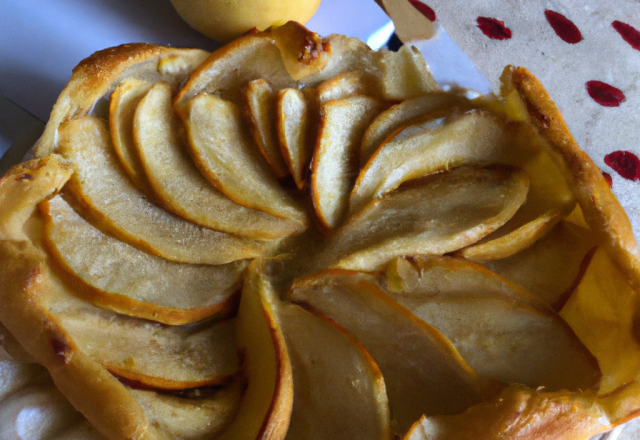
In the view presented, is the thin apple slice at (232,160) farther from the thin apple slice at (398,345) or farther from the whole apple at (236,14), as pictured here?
the whole apple at (236,14)

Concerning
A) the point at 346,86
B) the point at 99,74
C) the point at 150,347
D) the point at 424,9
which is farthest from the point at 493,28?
the point at 150,347

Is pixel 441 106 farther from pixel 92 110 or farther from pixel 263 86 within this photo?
pixel 92 110

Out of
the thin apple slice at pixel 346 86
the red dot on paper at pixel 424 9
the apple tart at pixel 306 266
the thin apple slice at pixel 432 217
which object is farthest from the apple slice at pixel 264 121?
the red dot on paper at pixel 424 9

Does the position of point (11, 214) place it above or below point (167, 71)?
below

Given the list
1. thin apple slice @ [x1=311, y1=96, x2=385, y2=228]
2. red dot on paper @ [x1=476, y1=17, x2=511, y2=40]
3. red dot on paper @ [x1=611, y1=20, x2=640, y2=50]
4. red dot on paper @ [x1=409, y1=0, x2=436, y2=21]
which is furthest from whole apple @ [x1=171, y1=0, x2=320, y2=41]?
red dot on paper @ [x1=611, y1=20, x2=640, y2=50]

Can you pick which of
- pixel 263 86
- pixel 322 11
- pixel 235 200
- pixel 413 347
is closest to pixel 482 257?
pixel 413 347

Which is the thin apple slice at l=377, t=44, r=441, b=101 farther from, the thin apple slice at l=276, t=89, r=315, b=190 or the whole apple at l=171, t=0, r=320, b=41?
the whole apple at l=171, t=0, r=320, b=41

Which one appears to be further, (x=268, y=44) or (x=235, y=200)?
(x=268, y=44)
